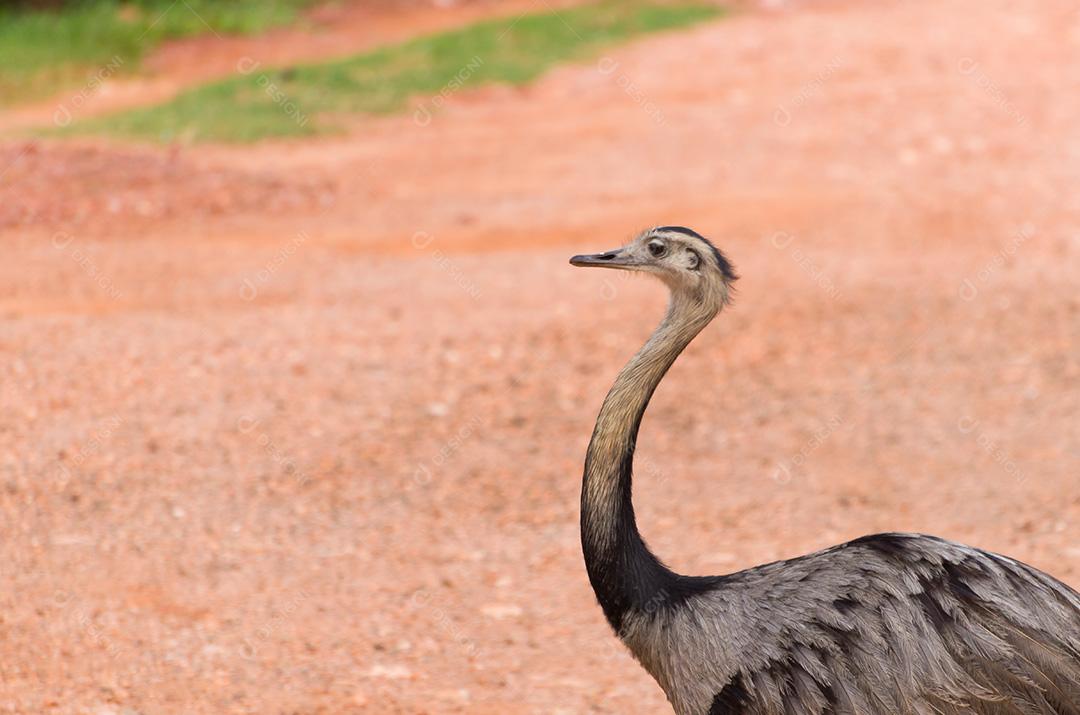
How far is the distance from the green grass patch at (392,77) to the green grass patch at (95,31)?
1.93 metres

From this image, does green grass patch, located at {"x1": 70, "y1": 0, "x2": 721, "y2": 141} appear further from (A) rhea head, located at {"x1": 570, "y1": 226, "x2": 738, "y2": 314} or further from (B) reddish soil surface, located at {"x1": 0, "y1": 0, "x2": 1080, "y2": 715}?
(A) rhea head, located at {"x1": 570, "y1": 226, "x2": 738, "y2": 314}

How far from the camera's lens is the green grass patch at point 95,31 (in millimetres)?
16422

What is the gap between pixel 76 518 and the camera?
6.11 meters

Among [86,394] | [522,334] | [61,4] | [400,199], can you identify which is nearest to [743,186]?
[400,199]

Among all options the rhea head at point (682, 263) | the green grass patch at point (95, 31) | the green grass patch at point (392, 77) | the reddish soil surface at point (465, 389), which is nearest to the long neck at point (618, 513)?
the rhea head at point (682, 263)

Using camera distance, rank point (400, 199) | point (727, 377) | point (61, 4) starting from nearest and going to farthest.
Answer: point (727, 377)
point (400, 199)
point (61, 4)

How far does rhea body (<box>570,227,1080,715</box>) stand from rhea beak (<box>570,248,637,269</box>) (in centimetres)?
1

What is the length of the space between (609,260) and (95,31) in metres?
15.1

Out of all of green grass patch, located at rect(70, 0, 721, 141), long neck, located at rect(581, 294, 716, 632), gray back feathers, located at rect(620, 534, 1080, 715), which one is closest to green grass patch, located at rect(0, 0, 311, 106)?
green grass patch, located at rect(70, 0, 721, 141)

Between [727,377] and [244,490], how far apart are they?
9.33ft

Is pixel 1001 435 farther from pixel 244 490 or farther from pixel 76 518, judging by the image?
pixel 76 518

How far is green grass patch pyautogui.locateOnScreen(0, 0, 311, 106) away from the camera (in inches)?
647

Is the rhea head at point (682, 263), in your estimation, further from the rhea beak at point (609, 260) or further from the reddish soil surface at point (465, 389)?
the reddish soil surface at point (465, 389)

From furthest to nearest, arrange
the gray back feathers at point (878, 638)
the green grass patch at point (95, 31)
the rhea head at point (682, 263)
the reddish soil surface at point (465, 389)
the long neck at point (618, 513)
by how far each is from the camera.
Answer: the green grass patch at point (95, 31)
the reddish soil surface at point (465, 389)
the rhea head at point (682, 263)
the long neck at point (618, 513)
the gray back feathers at point (878, 638)
